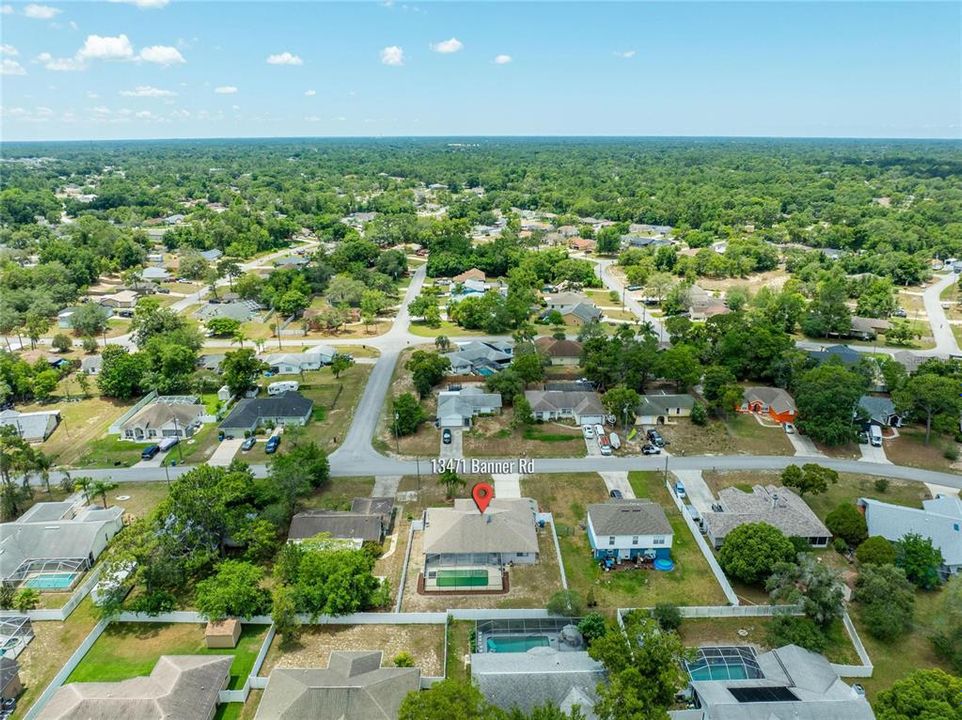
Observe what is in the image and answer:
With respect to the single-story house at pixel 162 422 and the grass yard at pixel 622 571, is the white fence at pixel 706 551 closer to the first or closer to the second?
the grass yard at pixel 622 571

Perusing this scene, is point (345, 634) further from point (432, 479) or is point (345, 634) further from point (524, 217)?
point (524, 217)

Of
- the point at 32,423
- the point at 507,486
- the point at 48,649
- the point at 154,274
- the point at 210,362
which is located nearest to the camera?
the point at 48,649

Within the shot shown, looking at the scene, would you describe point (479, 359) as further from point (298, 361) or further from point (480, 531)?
point (480, 531)

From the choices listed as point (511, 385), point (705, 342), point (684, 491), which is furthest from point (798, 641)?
point (705, 342)

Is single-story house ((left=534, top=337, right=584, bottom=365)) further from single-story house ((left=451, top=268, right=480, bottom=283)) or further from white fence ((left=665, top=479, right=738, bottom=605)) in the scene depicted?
single-story house ((left=451, top=268, right=480, bottom=283))

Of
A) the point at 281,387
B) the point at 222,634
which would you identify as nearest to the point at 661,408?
the point at 281,387

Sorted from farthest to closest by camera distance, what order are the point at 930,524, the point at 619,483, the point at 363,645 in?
1. the point at 619,483
2. the point at 930,524
3. the point at 363,645
